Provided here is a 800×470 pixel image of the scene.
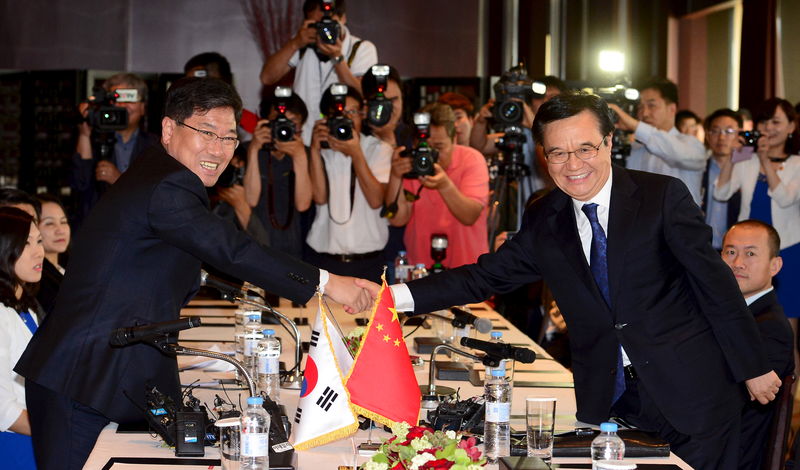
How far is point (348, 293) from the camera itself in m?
3.03

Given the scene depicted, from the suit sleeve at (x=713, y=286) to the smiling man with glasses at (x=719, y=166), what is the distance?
321 cm

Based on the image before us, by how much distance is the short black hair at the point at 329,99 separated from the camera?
17.6ft

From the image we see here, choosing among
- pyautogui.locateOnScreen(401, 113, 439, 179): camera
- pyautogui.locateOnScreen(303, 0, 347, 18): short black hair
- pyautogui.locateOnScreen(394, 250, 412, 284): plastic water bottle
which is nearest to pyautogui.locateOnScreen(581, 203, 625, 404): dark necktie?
pyautogui.locateOnScreen(394, 250, 412, 284): plastic water bottle

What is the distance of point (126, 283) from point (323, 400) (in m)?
0.61

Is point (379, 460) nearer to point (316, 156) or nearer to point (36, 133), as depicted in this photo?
point (316, 156)

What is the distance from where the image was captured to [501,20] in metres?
10.5

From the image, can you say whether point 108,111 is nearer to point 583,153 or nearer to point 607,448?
point 583,153

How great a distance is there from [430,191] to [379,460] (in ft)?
12.2

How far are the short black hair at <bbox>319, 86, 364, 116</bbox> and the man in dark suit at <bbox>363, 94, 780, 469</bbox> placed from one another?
2.64 meters

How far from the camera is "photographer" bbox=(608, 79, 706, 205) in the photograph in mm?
5508

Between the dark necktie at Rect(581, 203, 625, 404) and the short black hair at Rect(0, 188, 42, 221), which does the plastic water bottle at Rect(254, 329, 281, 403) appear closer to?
the dark necktie at Rect(581, 203, 625, 404)

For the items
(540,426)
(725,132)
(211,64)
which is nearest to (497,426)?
(540,426)

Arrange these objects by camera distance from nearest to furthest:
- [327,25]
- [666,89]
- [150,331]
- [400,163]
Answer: [150,331] → [400,163] → [327,25] → [666,89]

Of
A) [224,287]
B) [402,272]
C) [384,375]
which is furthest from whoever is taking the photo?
[402,272]
